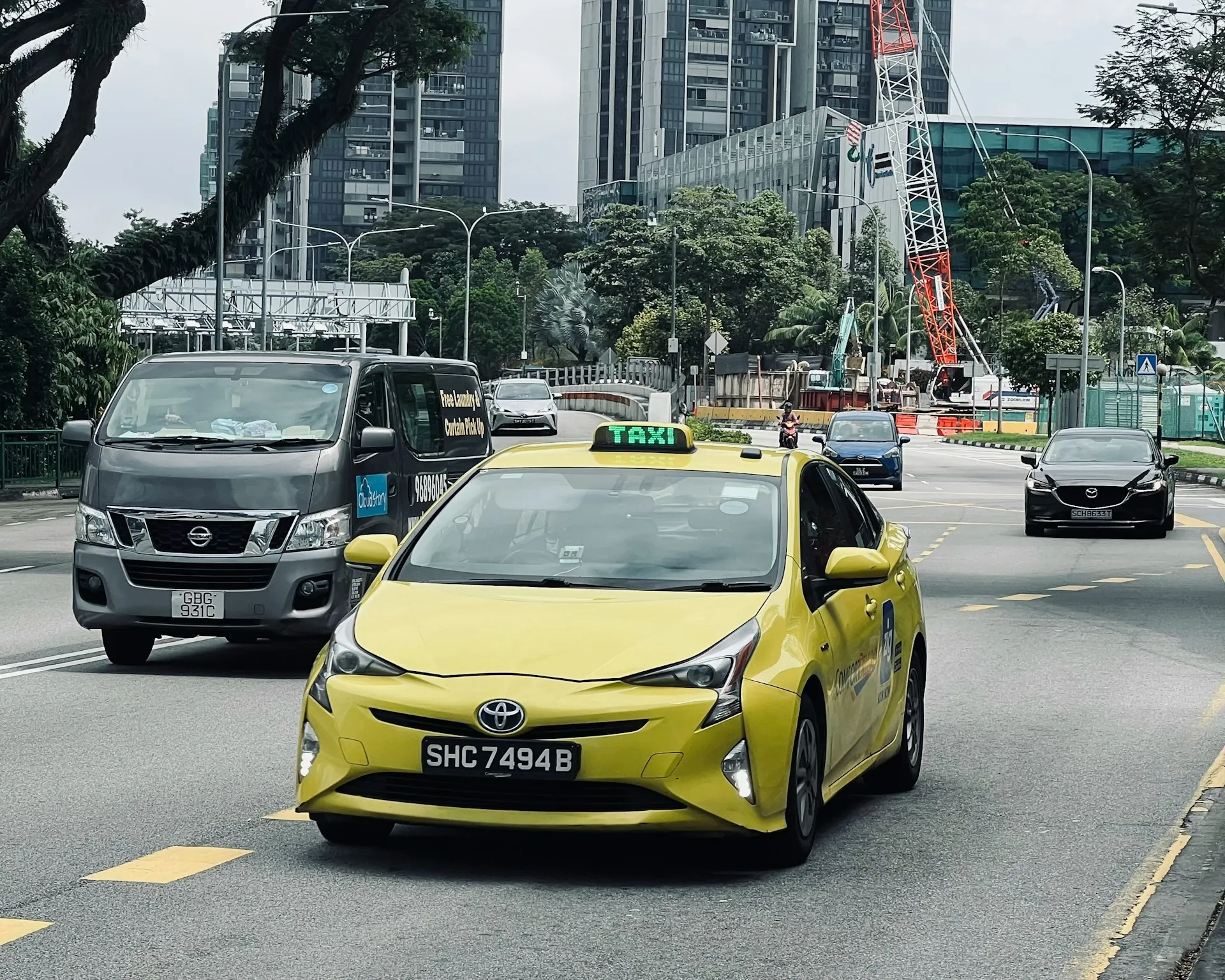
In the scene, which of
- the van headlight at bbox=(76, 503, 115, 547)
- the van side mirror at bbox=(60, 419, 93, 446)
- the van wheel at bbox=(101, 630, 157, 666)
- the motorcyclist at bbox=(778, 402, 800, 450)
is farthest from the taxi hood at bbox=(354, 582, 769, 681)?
the motorcyclist at bbox=(778, 402, 800, 450)

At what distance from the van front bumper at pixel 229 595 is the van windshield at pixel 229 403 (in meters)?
0.86

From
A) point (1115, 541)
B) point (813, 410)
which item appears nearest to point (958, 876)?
point (1115, 541)

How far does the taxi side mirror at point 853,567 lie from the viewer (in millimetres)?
7297

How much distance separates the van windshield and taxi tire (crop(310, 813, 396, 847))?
5976 mm

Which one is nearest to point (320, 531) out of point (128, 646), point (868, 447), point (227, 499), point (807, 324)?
point (227, 499)

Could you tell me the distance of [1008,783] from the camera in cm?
887

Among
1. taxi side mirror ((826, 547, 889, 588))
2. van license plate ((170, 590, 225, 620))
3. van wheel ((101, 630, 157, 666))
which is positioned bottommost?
van wheel ((101, 630, 157, 666))

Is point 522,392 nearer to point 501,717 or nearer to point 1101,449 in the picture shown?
point 1101,449

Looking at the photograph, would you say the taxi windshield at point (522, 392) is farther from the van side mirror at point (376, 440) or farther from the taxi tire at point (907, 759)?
the taxi tire at point (907, 759)

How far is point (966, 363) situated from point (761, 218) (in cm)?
1440

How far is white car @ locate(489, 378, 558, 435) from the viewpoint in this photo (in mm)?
59406

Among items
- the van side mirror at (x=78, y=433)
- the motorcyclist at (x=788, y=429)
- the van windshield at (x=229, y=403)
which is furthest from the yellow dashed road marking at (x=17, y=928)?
the motorcyclist at (x=788, y=429)

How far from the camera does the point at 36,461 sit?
1357 inches

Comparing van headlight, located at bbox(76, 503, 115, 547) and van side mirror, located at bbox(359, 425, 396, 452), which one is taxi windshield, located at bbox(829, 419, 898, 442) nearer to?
van side mirror, located at bbox(359, 425, 396, 452)
